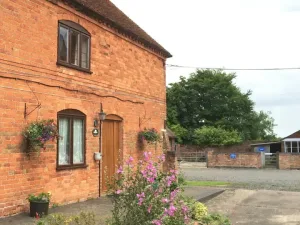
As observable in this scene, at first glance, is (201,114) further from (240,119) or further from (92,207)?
(92,207)

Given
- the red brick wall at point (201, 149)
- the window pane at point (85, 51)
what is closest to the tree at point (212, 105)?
the red brick wall at point (201, 149)

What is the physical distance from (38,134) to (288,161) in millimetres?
24543

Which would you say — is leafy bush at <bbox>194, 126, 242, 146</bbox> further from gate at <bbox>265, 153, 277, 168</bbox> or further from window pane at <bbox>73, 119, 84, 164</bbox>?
window pane at <bbox>73, 119, 84, 164</bbox>

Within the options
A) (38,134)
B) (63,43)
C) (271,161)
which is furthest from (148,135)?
(271,161)

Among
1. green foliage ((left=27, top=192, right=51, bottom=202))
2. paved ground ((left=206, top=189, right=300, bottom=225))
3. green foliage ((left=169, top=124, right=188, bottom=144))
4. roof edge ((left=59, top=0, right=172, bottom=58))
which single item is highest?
roof edge ((left=59, top=0, right=172, bottom=58))

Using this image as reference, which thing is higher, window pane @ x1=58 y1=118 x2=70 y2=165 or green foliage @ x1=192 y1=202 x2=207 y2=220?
window pane @ x1=58 y1=118 x2=70 y2=165

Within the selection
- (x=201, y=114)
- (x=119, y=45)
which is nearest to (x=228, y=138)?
(x=201, y=114)

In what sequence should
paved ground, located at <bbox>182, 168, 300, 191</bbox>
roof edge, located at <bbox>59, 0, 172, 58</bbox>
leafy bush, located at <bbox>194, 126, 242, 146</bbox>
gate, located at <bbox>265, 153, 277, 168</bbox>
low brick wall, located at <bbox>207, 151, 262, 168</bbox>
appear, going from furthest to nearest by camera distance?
1. leafy bush, located at <bbox>194, 126, 242, 146</bbox>
2. gate, located at <bbox>265, 153, 277, 168</bbox>
3. low brick wall, located at <bbox>207, 151, 262, 168</bbox>
4. paved ground, located at <bbox>182, 168, 300, 191</bbox>
5. roof edge, located at <bbox>59, 0, 172, 58</bbox>

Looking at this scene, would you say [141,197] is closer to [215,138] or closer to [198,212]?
[198,212]

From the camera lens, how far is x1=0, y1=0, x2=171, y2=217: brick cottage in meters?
7.86

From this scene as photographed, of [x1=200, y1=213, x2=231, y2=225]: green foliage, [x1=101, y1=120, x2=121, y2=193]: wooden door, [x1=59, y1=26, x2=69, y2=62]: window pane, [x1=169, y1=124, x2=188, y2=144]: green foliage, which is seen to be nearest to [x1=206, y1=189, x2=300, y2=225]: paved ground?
[x1=200, y1=213, x2=231, y2=225]: green foliage

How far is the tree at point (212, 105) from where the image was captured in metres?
47.8

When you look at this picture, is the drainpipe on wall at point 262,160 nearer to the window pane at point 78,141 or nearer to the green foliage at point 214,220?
the window pane at point 78,141

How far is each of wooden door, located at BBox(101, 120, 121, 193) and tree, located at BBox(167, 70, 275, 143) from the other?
115 feet
